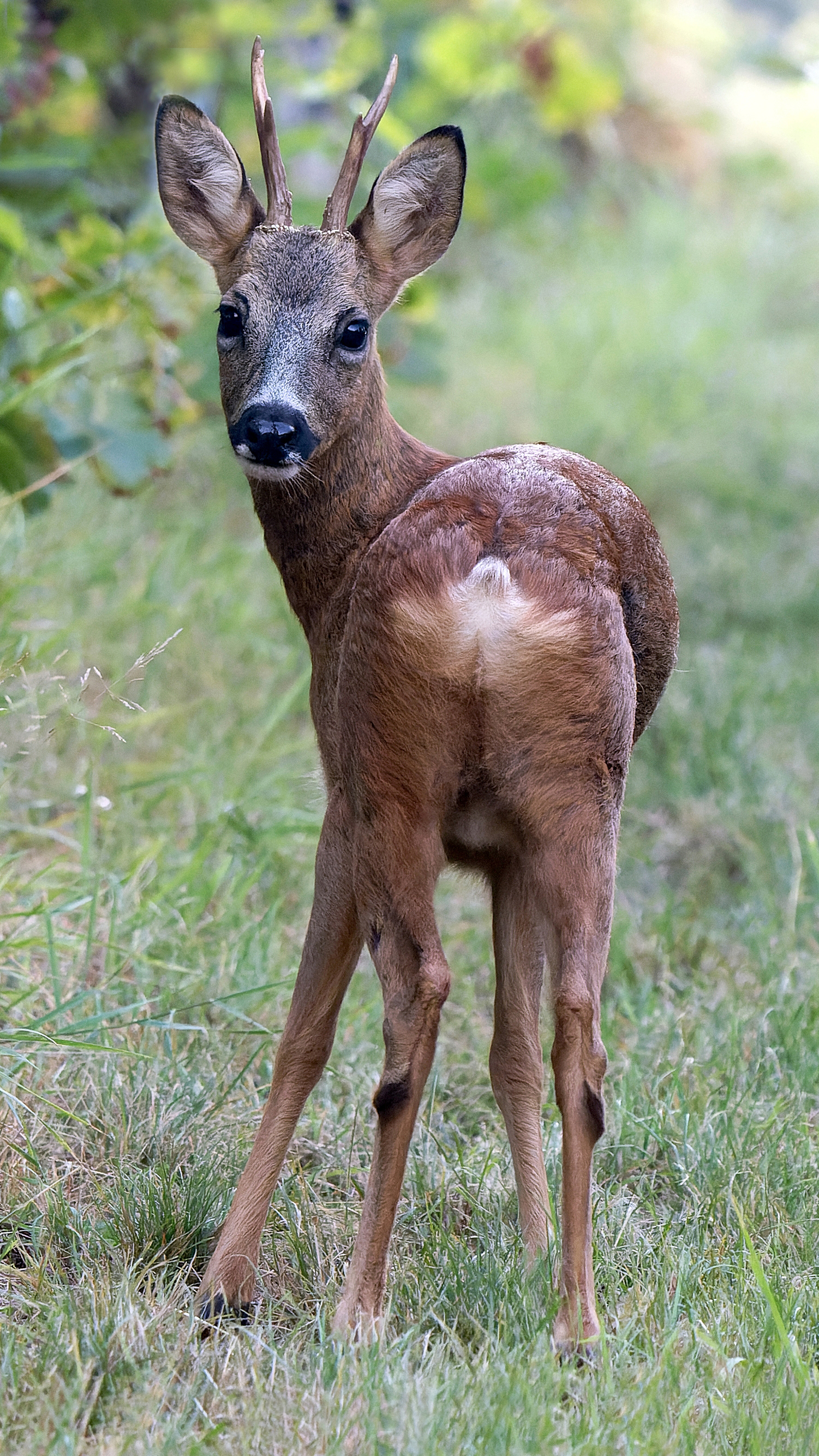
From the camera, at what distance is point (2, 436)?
4.24 meters

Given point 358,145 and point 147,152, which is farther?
point 147,152

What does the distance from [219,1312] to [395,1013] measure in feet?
2.09

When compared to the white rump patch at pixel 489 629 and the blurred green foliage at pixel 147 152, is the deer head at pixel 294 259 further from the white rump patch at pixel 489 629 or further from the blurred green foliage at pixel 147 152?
the blurred green foliage at pixel 147 152

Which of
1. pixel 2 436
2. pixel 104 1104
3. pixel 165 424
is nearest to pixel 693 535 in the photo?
pixel 165 424

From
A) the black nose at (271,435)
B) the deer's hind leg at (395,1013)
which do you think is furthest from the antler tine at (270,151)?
the deer's hind leg at (395,1013)

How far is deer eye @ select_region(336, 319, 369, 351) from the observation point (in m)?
2.88

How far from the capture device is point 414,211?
3051 mm

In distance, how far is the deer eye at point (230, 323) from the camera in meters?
2.87

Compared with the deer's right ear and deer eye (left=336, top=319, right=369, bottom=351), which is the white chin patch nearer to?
deer eye (left=336, top=319, right=369, bottom=351)

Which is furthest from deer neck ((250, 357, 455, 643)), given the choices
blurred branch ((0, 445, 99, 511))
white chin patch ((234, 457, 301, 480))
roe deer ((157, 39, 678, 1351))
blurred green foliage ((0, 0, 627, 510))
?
blurred green foliage ((0, 0, 627, 510))

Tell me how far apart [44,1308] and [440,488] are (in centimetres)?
147

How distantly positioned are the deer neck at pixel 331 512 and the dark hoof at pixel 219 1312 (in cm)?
113

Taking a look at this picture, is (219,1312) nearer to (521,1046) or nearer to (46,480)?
(521,1046)

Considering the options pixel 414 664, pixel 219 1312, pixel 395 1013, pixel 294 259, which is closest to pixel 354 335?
pixel 294 259
